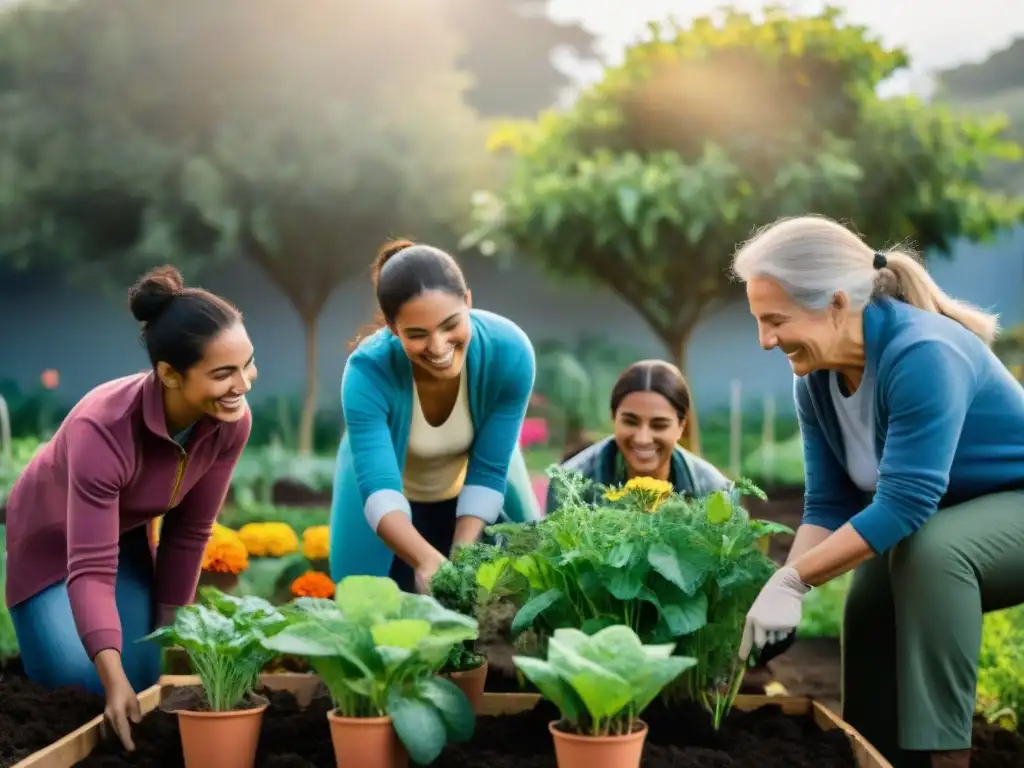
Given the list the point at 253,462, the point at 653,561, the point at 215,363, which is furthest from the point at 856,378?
the point at 253,462

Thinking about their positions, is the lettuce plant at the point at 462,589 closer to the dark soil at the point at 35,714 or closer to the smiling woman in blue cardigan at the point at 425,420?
the smiling woman in blue cardigan at the point at 425,420

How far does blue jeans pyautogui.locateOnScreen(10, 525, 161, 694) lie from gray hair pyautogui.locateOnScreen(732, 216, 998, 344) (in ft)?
5.50

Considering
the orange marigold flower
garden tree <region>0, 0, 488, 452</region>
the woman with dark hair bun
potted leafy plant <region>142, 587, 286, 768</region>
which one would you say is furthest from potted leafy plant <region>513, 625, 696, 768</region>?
garden tree <region>0, 0, 488, 452</region>

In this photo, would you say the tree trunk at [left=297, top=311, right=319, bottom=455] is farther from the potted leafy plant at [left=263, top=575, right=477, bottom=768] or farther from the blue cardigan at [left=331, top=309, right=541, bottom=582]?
the potted leafy plant at [left=263, top=575, right=477, bottom=768]

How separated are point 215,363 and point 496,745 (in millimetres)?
979

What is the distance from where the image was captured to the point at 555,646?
1.66m

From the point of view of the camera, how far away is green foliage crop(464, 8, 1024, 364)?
6891mm

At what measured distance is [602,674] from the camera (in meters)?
1.59

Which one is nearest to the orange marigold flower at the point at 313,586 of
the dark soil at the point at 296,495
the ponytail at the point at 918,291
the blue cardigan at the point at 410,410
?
the blue cardigan at the point at 410,410

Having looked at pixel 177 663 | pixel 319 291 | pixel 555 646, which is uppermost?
pixel 319 291

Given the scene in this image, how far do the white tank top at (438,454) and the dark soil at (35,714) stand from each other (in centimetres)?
97

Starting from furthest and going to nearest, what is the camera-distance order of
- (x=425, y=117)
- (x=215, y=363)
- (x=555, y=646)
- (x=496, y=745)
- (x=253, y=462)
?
(x=425, y=117)
(x=253, y=462)
(x=215, y=363)
(x=496, y=745)
(x=555, y=646)

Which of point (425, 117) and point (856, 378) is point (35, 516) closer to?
point (856, 378)

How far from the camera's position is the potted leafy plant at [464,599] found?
6.98 feet
